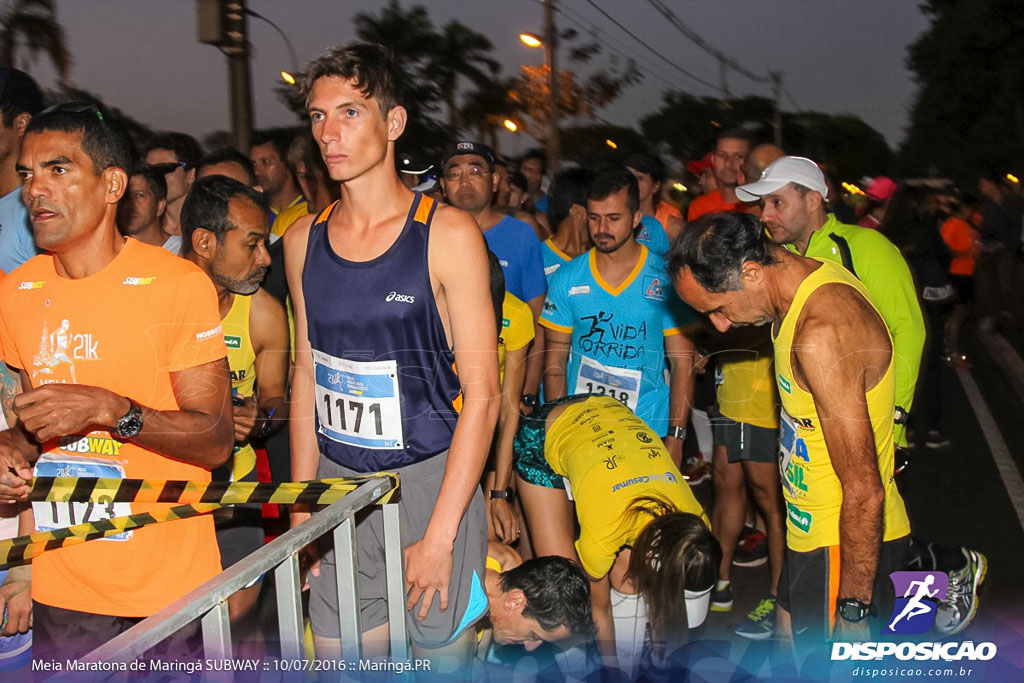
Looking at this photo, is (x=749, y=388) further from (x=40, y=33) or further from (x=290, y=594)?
(x=40, y=33)

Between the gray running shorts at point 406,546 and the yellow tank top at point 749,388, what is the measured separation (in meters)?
2.43

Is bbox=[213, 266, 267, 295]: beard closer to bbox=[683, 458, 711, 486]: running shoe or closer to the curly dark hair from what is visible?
the curly dark hair

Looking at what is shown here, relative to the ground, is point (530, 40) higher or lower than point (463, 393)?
lower

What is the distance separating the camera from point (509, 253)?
18.3 ft

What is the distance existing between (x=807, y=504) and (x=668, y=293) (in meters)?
1.94

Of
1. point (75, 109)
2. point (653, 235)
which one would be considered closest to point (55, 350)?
point (75, 109)

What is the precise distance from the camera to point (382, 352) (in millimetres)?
2680

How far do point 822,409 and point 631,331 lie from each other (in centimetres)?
204

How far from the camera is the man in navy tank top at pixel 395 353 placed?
8.63ft

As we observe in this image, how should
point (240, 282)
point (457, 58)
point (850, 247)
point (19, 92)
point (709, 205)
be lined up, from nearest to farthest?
point (19, 92), point (240, 282), point (850, 247), point (709, 205), point (457, 58)

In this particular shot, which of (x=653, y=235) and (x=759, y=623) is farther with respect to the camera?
(x=653, y=235)

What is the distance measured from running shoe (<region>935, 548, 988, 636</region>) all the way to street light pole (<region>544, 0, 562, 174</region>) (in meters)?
16.8

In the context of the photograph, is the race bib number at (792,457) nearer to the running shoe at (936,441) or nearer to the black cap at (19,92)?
the black cap at (19,92)

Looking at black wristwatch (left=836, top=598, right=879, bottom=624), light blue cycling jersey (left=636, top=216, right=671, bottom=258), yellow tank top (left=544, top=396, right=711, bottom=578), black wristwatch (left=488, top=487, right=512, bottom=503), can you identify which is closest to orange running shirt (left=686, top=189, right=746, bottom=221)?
light blue cycling jersey (left=636, top=216, right=671, bottom=258)
